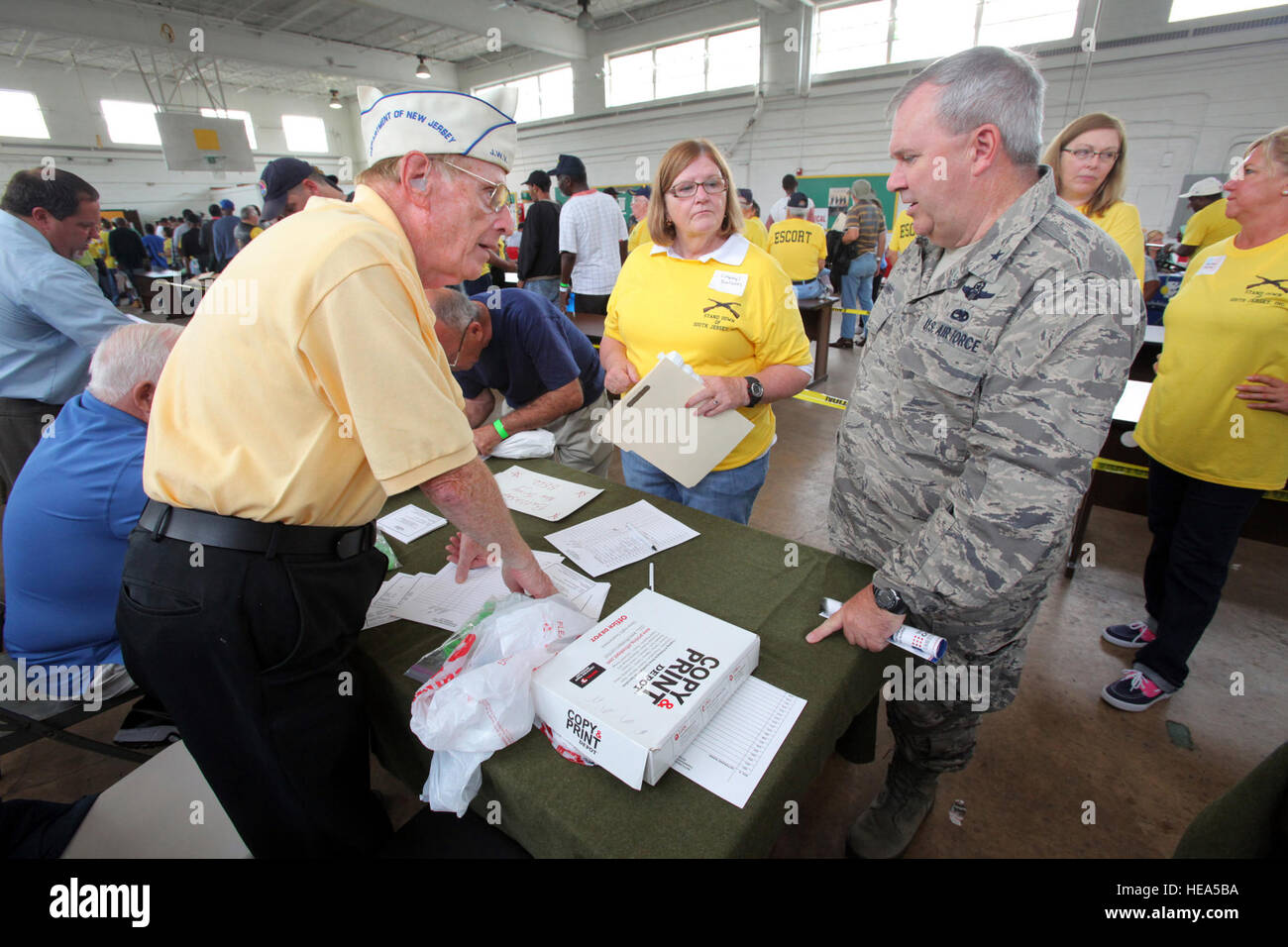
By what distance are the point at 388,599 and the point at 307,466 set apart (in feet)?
1.82

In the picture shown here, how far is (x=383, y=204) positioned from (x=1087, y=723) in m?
2.67

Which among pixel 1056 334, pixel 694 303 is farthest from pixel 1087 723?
pixel 694 303

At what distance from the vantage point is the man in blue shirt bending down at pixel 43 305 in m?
2.26

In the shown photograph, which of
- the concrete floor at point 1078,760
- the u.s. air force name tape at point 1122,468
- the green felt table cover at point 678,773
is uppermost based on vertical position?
the green felt table cover at point 678,773

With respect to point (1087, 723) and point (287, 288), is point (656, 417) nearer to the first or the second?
point (287, 288)

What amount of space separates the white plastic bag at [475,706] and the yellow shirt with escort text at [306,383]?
34 cm

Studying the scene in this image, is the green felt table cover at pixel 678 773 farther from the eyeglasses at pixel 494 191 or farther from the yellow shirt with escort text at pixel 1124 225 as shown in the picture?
the yellow shirt with escort text at pixel 1124 225

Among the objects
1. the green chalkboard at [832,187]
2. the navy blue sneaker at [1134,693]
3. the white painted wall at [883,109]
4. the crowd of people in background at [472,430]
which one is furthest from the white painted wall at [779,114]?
the navy blue sneaker at [1134,693]

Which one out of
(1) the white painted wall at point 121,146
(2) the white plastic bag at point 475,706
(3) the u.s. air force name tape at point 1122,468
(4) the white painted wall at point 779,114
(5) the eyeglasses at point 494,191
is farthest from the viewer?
(1) the white painted wall at point 121,146

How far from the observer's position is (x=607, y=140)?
14375 millimetres

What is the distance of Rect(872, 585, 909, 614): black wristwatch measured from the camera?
1108mm

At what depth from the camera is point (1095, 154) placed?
90.9 inches

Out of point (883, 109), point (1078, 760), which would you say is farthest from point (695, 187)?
point (883, 109)

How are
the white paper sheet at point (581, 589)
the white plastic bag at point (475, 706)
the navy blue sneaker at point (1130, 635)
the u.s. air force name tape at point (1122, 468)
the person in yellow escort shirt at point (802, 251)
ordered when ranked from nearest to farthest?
the white plastic bag at point (475, 706) → the white paper sheet at point (581, 589) → the navy blue sneaker at point (1130, 635) → the u.s. air force name tape at point (1122, 468) → the person in yellow escort shirt at point (802, 251)
